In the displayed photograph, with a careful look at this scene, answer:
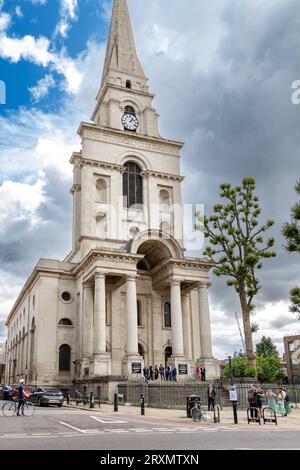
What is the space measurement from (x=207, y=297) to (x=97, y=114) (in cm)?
2581

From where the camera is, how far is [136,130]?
53.0m

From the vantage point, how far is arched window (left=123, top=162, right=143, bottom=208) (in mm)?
48156

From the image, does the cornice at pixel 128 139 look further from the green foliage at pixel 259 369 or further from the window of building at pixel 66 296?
the green foliage at pixel 259 369

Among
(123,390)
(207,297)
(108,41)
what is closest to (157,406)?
(123,390)

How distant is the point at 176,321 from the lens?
130 ft

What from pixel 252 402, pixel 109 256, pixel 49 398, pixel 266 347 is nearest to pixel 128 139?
pixel 109 256

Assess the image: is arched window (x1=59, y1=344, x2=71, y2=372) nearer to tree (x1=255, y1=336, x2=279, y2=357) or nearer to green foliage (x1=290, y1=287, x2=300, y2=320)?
green foliage (x1=290, y1=287, x2=300, y2=320)

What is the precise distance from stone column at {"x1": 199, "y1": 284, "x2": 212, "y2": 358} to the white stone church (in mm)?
84

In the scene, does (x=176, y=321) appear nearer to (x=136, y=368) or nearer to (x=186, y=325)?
(x=186, y=325)

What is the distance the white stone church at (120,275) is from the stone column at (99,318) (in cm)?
8

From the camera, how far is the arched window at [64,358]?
4250 cm

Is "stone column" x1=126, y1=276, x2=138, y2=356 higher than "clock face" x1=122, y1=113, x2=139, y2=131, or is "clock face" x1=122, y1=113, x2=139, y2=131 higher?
"clock face" x1=122, y1=113, x2=139, y2=131

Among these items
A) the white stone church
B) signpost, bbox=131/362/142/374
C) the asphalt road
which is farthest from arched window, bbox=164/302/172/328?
the asphalt road
